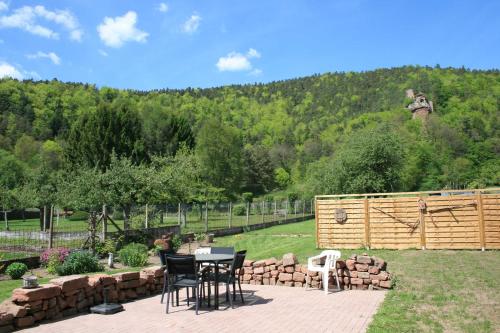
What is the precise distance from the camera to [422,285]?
895 centimetres

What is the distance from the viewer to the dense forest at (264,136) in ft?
110

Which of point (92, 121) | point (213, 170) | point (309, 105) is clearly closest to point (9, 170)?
point (92, 121)

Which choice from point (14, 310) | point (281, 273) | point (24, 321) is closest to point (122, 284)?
point (24, 321)

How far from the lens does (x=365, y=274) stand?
372 inches

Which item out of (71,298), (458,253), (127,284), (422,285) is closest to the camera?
(71,298)

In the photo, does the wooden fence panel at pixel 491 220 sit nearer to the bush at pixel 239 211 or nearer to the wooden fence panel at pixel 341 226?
the wooden fence panel at pixel 341 226

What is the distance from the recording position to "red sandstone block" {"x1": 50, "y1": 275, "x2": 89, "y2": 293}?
22.9 ft

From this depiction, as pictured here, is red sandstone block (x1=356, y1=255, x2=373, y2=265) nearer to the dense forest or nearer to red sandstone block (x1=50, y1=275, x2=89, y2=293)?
red sandstone block (x1=50, y1=275, x2=89, y2=293)

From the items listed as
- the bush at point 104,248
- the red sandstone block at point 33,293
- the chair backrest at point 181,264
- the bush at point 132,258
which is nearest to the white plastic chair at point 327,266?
the chair backrest at point 181,264

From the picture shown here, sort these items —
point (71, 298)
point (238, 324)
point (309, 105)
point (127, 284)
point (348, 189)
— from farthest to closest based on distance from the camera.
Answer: point (309, 105)
point (348, 189)
point (127, 284)
point (71, 298)
point (238, 324)

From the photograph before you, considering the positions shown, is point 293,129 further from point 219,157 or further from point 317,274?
point 317,274

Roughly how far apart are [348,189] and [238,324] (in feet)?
93.9

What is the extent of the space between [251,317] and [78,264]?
20.3 ft

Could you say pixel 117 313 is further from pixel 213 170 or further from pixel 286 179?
pixel 286 179
